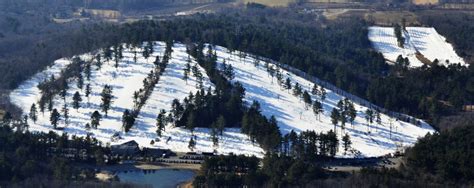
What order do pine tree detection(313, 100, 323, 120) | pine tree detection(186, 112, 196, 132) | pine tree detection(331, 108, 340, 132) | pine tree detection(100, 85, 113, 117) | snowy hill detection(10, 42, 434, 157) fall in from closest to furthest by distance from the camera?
snowy hill detection(10, 42, 434, 157)
pine tree detection(186, 112, 196, 132)
pine tree detection(331, 108, 340, 132)
pine tree detection(100, 85, 113, 117)
pine tree detection(313, 100, 323, 120)

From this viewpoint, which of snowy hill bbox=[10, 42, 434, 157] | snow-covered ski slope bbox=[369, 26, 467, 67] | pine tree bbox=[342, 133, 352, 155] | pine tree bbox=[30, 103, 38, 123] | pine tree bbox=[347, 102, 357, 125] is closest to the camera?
pine tree bbox=[342, 133, 352, 155]

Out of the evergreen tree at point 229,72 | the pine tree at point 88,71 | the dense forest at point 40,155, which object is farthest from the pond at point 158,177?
the pine tree at point 88,71

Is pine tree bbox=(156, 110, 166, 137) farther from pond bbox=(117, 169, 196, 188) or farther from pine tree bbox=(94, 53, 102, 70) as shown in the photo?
pine tree bbox=(94, 53, 102, 70)

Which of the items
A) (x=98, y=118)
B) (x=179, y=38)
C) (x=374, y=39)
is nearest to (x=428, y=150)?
(x=98, y=118)

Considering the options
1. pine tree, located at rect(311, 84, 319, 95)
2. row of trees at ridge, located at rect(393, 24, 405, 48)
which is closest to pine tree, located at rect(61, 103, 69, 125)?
pine tree, located at rect(311, 84, 319, 95)

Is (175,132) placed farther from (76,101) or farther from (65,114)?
(76,101)

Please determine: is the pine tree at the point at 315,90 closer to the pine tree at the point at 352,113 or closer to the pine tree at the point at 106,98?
the pine tree at the point at 352,113
